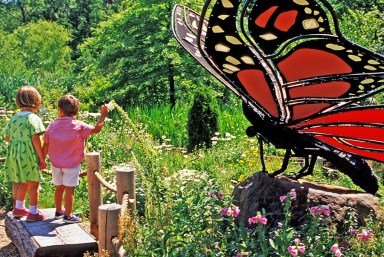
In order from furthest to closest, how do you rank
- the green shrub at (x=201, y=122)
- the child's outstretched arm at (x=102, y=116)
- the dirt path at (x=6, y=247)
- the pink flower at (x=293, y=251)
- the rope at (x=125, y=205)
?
the green shrub at (x=201, y=122) → the dirt path at (x=6, y=247) → the child's outstretched arm at (x=102, y=116) → the rope at (x=125, y=205) → the pink flower at (x=293, y=251)

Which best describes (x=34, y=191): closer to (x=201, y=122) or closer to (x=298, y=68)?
(x=298, y=68)

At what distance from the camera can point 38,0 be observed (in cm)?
Answer: 3950

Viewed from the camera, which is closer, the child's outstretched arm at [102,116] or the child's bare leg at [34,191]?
the child's outstretched arm at [102,116]

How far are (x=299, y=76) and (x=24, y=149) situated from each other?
2844mm

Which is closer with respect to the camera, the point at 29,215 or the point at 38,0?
the point at 29,215

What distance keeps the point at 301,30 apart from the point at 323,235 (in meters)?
1.52

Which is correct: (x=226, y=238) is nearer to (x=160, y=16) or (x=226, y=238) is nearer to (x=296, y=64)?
(x=296, y=64)

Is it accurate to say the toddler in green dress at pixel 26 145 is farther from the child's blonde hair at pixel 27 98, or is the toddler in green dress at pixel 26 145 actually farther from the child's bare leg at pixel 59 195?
the child's bare leg at pixel 59 195

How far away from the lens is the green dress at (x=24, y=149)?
618cm

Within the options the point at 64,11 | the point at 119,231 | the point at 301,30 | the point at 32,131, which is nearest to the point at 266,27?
the point at 301,30

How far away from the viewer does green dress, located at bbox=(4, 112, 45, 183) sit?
618 cm

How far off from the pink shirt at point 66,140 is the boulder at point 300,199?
1.66m

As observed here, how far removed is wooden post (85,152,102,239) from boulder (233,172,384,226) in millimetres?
1565

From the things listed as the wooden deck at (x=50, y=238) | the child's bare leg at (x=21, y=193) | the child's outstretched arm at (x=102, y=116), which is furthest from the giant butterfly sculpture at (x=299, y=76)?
the child's bare leg at (x=21, y=193)
